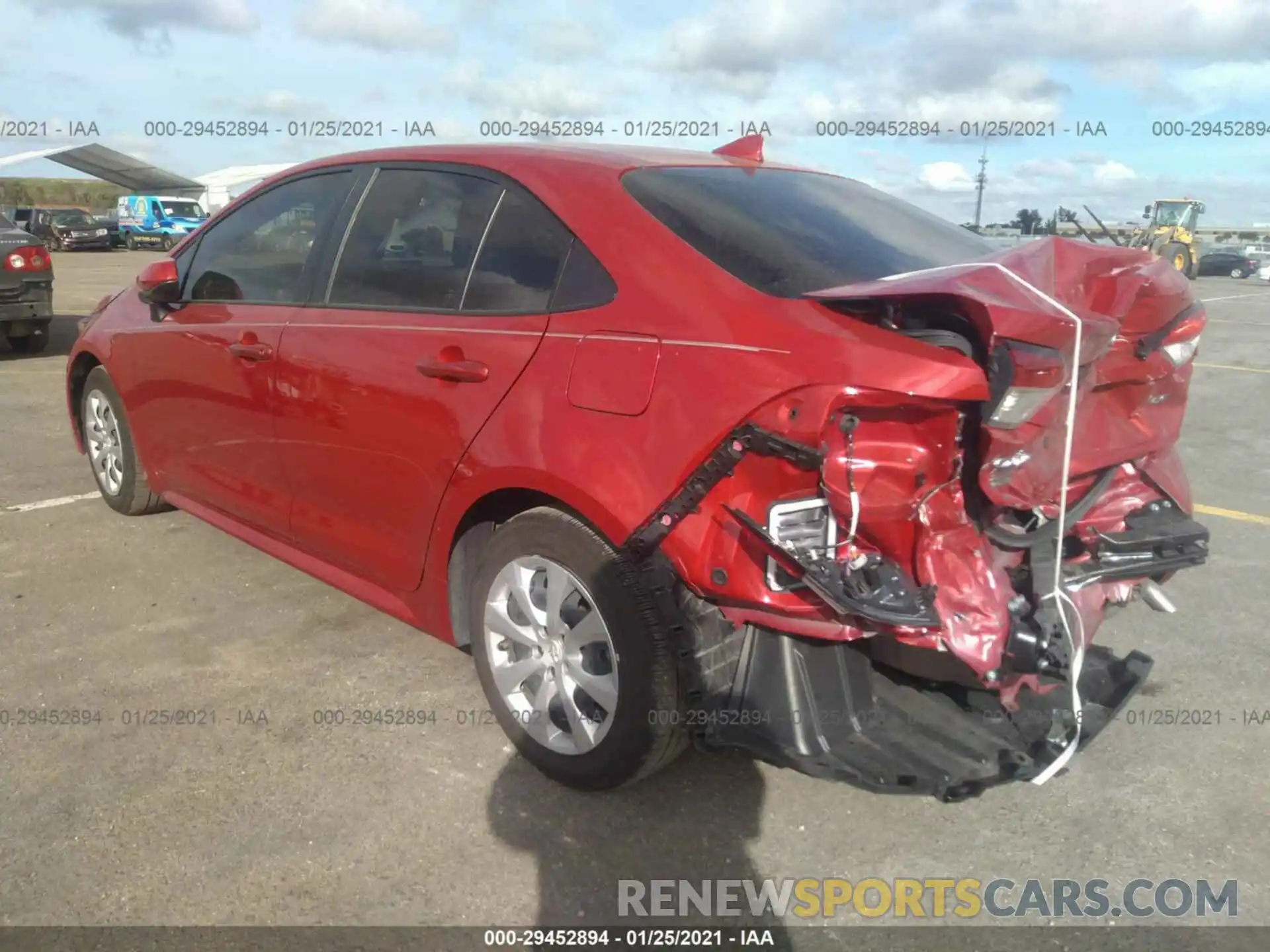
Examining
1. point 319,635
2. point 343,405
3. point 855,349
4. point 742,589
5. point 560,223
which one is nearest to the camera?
point 855,349

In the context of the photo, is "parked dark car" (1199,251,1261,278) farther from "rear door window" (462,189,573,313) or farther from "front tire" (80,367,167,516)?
"rear door window" (462,189,573,313)

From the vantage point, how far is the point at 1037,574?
8.11ft

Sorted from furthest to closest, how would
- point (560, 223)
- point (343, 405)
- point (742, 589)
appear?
point (343, 405) < point (560, 223) < point (742, 589)

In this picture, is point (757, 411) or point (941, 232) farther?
point (941, 232)

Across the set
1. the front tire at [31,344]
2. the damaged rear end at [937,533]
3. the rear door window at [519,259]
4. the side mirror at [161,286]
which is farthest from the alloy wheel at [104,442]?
the front tire at [31,344]

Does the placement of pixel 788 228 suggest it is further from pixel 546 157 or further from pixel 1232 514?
pixel 1232 514

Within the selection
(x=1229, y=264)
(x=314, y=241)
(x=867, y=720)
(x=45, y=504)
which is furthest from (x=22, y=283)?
(x=1229, y=264)

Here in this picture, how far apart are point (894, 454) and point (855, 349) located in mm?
254

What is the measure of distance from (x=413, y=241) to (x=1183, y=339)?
2269 mm

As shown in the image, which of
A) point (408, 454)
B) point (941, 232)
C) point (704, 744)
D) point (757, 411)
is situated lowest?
point (704, 744)

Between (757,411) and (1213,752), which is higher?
(757,411)

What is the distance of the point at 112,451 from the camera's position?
16.3 ft

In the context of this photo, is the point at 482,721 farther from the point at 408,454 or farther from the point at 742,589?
the point at 742,589

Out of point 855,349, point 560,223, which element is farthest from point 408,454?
point 855,349
